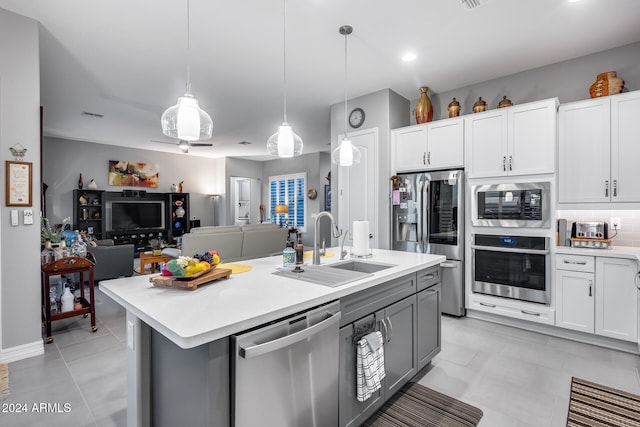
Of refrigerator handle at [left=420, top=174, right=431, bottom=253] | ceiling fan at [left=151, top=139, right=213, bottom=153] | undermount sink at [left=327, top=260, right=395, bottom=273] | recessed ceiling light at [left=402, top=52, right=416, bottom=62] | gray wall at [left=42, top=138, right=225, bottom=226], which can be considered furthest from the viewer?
gray wall at [left=42, top=138, right=225, bottom=226]

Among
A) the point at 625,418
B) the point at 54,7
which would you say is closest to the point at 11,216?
the point at 54,7


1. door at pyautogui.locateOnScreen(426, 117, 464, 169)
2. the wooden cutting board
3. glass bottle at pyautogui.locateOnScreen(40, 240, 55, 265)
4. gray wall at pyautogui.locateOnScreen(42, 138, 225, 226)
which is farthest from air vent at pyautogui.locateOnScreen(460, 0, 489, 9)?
gray wall at pyautogui.locateOnScreen(42, 138, 225, 226)

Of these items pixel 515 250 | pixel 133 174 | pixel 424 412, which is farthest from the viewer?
pixel 133 174

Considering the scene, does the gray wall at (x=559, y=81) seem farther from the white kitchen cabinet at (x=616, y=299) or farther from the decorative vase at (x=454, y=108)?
the white kitchen cabinet at (x=616, y=299)

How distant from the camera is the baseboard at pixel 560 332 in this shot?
2.85 m

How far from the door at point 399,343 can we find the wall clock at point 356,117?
9.76 feet

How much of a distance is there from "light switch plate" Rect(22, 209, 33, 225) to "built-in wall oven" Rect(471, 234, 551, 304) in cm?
435

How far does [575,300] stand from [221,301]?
335 centimetres

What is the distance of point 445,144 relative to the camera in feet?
12.4

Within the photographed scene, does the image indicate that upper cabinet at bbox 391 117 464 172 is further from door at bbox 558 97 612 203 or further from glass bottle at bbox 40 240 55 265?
glass bottle at bbox 40 240 55 265

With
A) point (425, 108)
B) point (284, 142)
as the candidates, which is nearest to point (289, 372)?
point (284, 142)

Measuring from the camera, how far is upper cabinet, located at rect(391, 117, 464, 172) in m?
3.71

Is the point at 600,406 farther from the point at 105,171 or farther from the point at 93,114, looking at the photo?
the point at 105,171

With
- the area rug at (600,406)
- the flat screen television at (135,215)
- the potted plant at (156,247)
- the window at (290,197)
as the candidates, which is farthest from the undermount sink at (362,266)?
the flat screen television at (135,215)
